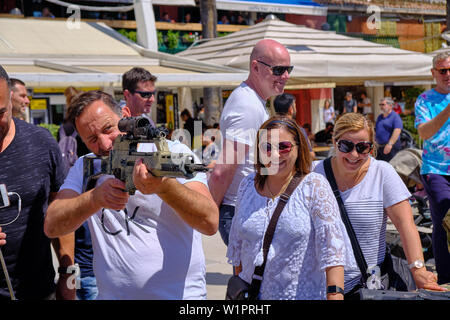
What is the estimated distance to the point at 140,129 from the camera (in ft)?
7.28

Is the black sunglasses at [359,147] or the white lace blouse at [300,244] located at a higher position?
the black sunglasses at [359,147]

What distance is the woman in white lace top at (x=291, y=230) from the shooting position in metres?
2.86

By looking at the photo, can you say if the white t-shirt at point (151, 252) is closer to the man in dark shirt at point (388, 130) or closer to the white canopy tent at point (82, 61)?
the white canopy tent at point (82, 61)

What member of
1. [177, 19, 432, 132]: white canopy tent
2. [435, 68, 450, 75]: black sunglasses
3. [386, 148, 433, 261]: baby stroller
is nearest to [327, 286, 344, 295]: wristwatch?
[435, 68, 450, 75]: black sunglasses

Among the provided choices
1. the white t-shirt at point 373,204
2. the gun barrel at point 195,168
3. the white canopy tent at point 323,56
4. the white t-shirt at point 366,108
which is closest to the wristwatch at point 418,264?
the white t-shirt at point 373,204

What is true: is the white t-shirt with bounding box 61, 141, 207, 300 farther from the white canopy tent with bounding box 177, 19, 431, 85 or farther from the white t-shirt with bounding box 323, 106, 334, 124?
the white t-shirt with bounding box 323, 106, 334, 124

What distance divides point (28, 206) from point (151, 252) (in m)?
0.80

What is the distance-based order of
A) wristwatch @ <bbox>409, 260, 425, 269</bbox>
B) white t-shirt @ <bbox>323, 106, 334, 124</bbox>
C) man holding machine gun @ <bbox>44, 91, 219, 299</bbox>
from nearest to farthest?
man holding machine gun @ <bbox>44, 91, 219, 299</bbox> → wristwatch @ <bbox>409, 260, 425, 269</bbox> → white t-shirt @ <bbox>323, 106, 334, 124</bbox>

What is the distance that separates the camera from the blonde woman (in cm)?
348

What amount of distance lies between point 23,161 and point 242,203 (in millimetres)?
1041

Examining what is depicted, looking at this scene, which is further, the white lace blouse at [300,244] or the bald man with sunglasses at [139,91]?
the bald man with sunglasses at [139,91]

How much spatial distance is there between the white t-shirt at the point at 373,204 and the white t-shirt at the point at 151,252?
3.85ft

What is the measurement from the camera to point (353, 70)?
10.6 m
